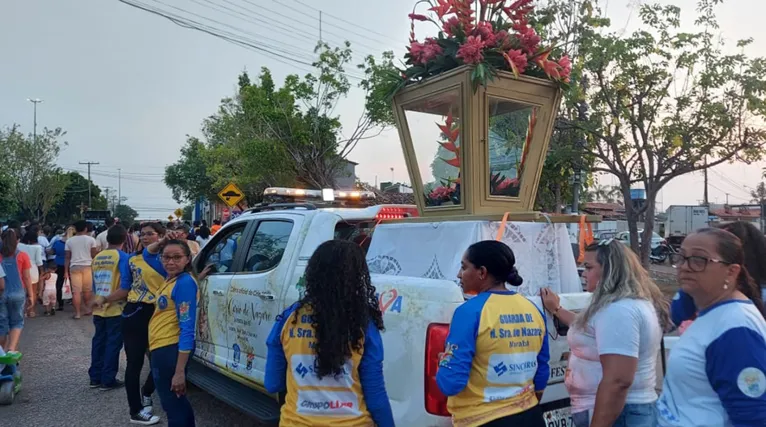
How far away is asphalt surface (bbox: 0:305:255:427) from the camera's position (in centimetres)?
496

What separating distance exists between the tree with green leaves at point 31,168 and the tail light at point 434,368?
3848cm

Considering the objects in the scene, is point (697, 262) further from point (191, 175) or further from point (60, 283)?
point (191, 175)

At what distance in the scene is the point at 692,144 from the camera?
9.89m

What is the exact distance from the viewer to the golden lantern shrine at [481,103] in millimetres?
3891

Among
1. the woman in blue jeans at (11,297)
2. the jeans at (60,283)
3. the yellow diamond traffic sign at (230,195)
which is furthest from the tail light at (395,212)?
the yellow diamond traffic sign at (230,195)

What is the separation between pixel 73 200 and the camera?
56.8 metres

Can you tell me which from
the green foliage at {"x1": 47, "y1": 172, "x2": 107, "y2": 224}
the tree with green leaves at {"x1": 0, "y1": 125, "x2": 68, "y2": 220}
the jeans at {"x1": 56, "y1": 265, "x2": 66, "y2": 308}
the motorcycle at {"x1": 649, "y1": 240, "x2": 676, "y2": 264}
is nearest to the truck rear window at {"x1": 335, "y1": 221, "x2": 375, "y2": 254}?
the jeans at {"x1": 56, "y1": 265, "x2": 66, "y2": 308}

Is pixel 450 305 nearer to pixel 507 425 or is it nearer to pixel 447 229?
pixel 507 425

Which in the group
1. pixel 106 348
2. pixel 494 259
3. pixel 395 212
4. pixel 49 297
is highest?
pixel 395 212

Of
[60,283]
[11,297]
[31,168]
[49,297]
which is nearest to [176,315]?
[11,297]

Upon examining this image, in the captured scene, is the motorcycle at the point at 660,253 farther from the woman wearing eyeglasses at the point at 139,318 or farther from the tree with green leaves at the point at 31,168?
the tree with green leaves at the point at 31,168

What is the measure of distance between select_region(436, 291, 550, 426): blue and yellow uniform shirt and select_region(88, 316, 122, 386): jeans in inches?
180

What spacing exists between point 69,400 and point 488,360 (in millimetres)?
4935

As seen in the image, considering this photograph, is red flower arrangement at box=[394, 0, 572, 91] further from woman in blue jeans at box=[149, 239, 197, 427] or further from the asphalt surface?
the asphalt surface
